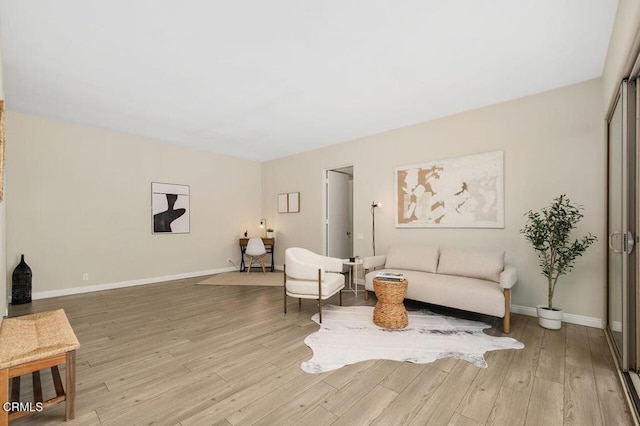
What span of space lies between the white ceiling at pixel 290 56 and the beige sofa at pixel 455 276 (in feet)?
6.74

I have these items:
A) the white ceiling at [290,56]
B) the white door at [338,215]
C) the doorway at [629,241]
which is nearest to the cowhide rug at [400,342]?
the doorway at [629,241]

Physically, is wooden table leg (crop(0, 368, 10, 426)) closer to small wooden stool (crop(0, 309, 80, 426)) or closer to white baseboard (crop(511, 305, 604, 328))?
small wooden stool (crop(0, 309, 80, 426))

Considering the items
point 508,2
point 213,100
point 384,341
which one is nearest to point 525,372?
point 384,341

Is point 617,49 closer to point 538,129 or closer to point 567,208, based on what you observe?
point 538,129

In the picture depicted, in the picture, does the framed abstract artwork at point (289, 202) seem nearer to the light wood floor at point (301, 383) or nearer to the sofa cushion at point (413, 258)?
the sofa cushion at point (413, 258)

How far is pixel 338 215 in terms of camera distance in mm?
6496

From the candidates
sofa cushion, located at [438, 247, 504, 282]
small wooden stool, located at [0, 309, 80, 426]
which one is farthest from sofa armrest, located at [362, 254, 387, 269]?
small wooden stool, located at [0, 309, 80, 426]

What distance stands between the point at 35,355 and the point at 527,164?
15.8 feet

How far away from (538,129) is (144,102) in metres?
5.08

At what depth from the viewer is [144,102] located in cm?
381

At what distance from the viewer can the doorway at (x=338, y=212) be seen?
6148 millimetres

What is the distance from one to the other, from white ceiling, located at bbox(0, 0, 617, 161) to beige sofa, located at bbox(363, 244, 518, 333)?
6.74ft

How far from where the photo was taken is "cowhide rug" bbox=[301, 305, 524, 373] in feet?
8.05

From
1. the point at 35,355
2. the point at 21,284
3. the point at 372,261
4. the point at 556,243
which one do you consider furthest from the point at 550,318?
the point at 21,284
